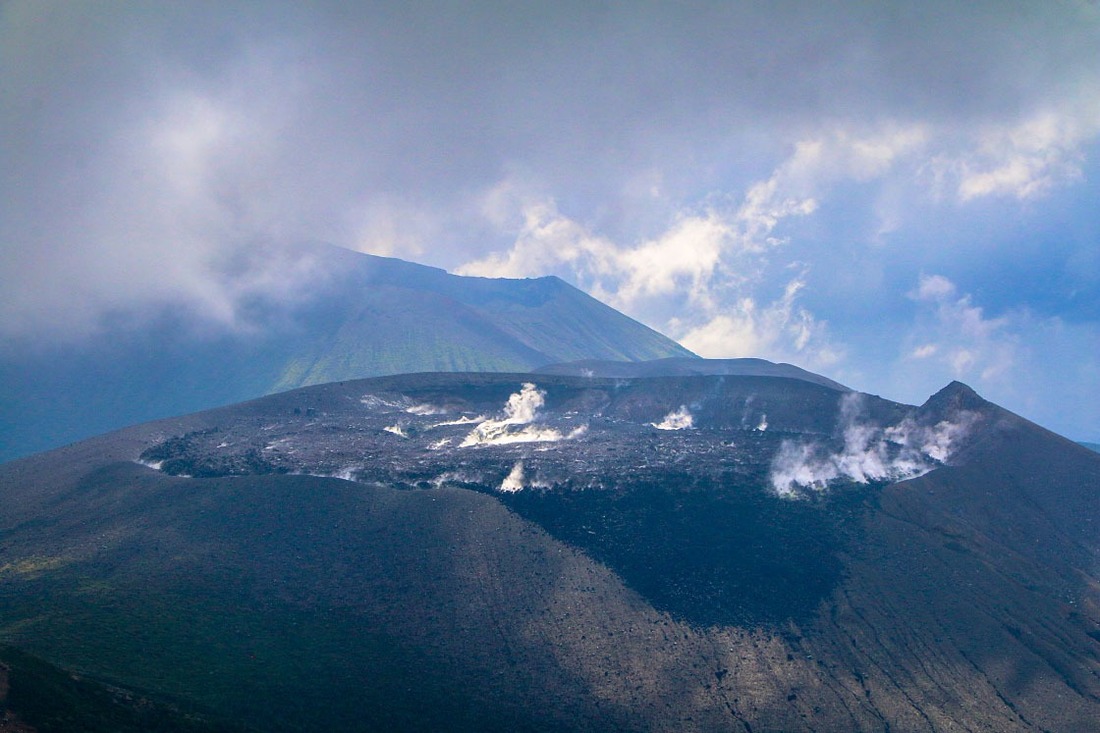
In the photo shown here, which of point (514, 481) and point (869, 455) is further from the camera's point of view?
point (869, 455)

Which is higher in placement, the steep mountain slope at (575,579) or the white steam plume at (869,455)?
the white steam plume at (869,455)

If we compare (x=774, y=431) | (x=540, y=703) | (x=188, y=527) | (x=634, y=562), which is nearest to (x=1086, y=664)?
(x=634, y=562)

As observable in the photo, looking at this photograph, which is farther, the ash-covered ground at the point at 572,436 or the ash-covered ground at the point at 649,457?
the ash-covered ground at the point at 572,436

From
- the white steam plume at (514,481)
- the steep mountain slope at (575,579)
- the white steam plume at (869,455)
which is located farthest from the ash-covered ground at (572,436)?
the steep mountain slope at (575,579)

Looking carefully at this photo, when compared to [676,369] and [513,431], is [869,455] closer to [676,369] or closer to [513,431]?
[513,431]

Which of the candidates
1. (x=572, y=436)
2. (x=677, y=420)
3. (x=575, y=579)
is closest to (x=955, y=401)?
(x=677, y=420)

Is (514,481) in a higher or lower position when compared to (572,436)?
lower

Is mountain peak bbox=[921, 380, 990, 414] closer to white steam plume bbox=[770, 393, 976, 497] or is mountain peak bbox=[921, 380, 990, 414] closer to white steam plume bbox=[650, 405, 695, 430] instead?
white steam plume bbox=[770, 393, 976, 497]

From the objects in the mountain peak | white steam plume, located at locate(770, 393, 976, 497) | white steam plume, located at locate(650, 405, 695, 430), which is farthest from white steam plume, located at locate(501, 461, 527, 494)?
the mountain peak

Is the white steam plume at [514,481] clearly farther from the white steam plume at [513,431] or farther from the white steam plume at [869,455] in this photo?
the white steam plume at [869,455]
